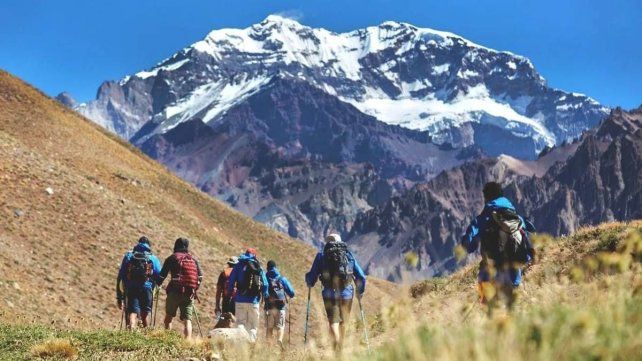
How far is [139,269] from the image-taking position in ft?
55.4

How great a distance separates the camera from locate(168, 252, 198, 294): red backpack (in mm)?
16156

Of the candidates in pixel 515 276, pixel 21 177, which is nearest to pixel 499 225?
pixel 515 276

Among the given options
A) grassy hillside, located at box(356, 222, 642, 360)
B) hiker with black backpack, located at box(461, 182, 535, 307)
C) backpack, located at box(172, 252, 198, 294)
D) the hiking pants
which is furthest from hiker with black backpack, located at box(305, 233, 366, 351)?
grassy hillside, located at box(356, 222, 642, 360)

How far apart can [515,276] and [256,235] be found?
5136cm

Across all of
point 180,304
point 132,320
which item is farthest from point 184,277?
point 132,320

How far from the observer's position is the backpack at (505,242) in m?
9.91

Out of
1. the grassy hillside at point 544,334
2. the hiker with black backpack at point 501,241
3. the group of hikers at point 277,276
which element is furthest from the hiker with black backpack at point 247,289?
the grassy hillside at point 544,334

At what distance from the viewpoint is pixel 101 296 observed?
2925cm

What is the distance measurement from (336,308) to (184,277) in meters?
4.95

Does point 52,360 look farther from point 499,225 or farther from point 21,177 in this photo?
point 21,177

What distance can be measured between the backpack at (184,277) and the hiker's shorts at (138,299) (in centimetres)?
130

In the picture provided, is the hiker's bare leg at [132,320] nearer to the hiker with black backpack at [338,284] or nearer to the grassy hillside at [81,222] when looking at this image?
the grassy hillside at [81,222]

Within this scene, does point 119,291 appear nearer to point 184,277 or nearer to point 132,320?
point 132,320

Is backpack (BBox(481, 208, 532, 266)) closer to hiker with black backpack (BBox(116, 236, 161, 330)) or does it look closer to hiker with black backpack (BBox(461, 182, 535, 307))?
hiker with black backpack (BBox(461, 182, 535, 307))
